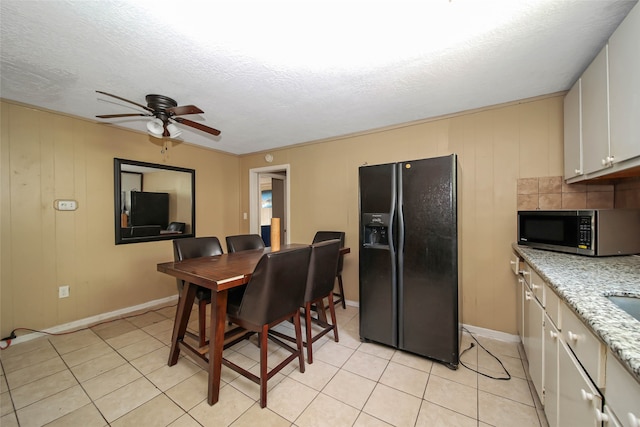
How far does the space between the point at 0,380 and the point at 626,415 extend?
3.47 m

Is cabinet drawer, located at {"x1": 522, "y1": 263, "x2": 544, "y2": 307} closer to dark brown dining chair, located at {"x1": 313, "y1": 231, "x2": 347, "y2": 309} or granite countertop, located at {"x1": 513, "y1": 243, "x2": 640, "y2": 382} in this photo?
granite countertop, located at {"x1": 513, "y1": 243, "x2": 640, "y2": 382}

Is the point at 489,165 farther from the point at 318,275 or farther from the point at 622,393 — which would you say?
the point at 622,393

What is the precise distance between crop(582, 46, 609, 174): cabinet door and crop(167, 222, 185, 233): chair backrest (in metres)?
4.34

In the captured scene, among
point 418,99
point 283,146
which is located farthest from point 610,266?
point 283,146

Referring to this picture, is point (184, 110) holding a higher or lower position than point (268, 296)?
higher

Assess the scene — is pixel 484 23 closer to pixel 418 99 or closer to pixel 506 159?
pixel 418 99

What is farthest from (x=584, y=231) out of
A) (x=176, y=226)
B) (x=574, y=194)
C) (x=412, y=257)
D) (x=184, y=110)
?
(x=176, y=226)

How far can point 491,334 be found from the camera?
235 cm

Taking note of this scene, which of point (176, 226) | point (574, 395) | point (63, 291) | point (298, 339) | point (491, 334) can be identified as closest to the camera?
point (574, 395)

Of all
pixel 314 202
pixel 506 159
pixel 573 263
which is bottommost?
pixel 573 263

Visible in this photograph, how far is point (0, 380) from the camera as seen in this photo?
1774 millimetres

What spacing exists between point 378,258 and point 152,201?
302 cm

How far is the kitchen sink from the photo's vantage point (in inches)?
38.3

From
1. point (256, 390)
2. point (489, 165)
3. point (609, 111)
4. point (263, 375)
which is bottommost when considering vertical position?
point (256, 390)
